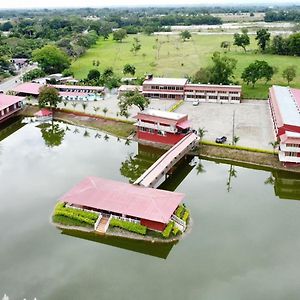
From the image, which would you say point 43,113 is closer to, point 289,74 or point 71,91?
point 71,91

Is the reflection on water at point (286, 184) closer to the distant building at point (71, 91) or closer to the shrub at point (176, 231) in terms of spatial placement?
the shrub at point (176, 231)

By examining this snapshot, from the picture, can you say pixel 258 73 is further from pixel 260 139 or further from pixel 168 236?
pixel 168 236

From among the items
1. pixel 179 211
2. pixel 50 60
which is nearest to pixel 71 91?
pixel 50 60

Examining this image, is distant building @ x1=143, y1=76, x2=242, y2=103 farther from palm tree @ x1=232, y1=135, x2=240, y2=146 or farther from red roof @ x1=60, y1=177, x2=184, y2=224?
red roof @ x1=60, y1=177, x2=184, y2=224

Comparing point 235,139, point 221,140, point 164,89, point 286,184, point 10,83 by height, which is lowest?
point 286,184

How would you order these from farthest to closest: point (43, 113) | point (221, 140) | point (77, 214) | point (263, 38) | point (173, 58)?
1. point (263, 38)
2. point (173, 58)
3. point (43, 113)
4. point (221, 140)
5. point (77, 214)

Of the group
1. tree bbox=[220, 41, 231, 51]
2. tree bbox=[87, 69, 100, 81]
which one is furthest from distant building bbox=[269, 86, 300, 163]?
tree bbox=[220, 41, 231, 51]

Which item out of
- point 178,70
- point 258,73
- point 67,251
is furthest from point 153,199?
point 178,70
